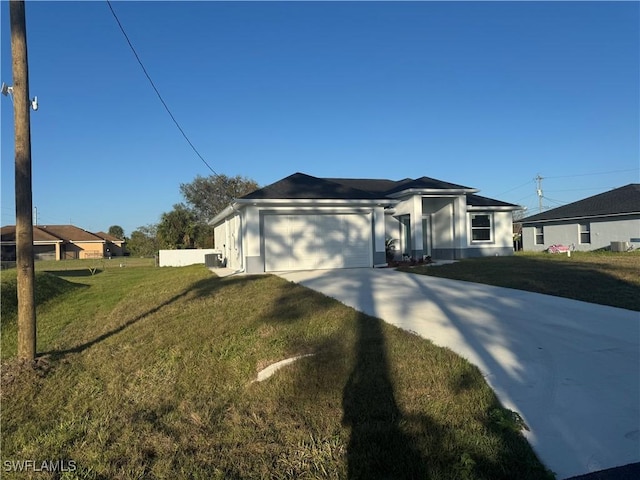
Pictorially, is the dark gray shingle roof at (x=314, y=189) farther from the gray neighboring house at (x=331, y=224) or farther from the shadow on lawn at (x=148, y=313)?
the shadow on lawn at (x=148, y=313)

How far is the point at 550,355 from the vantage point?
18.2 feet

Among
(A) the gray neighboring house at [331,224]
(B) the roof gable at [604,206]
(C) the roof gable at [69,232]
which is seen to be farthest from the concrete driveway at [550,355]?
(C) the roof gable at [69,232]

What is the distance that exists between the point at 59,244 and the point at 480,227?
53.1 meters

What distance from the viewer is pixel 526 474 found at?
3.22 m

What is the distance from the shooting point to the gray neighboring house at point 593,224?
25.6 metres

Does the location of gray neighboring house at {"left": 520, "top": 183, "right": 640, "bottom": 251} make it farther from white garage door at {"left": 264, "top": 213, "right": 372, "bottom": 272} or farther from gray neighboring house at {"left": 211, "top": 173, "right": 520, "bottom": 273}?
white garage door at {"left": 264, "top": 213, "right": 372, "bottom": 272}

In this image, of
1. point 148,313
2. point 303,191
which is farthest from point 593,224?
point 148,313

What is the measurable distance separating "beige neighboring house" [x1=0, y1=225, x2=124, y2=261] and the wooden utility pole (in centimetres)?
5381

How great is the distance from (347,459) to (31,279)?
16.8 ft

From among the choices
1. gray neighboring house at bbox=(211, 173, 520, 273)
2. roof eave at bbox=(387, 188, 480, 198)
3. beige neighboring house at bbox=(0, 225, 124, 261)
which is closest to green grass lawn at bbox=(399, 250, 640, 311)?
gray neighboring house at bbox=(211, 173, 520, 273)

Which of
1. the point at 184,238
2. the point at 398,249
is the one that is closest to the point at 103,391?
the point at 398,249

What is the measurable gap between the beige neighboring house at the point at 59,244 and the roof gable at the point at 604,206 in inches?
1997

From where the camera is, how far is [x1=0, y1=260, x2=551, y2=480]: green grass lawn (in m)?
3.50

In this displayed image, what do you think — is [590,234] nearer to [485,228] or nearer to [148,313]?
[485,228]
